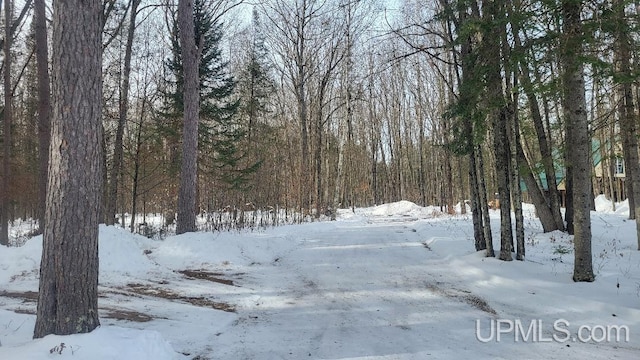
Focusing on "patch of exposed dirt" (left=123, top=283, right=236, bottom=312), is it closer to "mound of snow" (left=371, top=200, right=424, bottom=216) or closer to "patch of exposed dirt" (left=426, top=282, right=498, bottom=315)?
"patch of exposed dirt" (left=426, top=282, right=498, bottom=315)

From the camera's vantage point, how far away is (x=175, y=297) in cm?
641

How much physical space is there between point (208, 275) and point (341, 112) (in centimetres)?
2920

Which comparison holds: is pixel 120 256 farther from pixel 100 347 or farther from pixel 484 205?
pixel 484 205

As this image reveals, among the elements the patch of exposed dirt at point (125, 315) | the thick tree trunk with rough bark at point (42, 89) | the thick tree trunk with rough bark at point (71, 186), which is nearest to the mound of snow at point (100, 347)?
the thick tree trunk with rough bark at point (71, 186)

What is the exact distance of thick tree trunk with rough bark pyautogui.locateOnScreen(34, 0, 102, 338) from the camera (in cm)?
384

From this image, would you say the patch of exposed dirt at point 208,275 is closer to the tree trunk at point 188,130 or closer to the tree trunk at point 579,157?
the tree trunk at point 188,130

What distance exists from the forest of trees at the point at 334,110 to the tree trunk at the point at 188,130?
0.12 ft

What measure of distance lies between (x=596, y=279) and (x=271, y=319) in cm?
509

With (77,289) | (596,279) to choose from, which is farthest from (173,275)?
(596,279)

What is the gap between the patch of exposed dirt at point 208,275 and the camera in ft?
25.4

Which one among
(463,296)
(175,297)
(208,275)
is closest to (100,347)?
(175,297)

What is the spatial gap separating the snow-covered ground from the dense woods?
3.72ft

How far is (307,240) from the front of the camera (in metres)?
13.8

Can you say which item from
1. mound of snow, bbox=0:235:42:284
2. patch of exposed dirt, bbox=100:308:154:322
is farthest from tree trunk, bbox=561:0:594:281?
mound of snow, bbox=0:235:42:284
